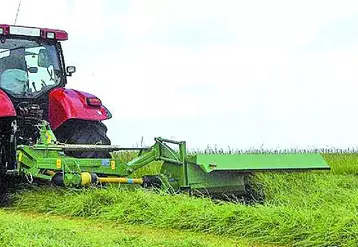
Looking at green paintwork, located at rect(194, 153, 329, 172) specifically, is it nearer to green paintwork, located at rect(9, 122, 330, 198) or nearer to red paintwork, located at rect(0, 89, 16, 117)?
green paintwork, located at rect(9, 122, 330, 198)

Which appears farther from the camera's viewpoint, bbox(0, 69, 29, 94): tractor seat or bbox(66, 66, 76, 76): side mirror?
bbox(66, 66, 76, 76): side mirror

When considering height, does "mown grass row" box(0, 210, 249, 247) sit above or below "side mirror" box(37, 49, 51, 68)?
below

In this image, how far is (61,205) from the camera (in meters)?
6.84

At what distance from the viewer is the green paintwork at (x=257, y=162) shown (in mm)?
7027

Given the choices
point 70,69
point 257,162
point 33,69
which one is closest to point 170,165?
point 257,162

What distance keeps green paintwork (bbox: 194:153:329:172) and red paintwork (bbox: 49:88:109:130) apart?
1.37 meters

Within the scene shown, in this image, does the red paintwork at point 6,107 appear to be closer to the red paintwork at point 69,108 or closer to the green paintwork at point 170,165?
the green paintwork at point 170,165

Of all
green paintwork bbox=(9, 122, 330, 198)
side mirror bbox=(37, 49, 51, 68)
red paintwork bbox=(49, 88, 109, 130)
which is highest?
side mirror bbox=(37, 49, 51, 68)

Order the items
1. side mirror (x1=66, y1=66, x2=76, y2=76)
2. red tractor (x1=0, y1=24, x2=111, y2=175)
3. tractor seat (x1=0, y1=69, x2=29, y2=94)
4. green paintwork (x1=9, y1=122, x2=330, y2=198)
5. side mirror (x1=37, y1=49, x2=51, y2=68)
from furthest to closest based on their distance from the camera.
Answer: side mirror (x1=66, y1=66, x2=76, y2=76) < side mirror (x1=37, y1=49, x2=51, y2=68) < tractor seat (x1=0, y1=69, x2=29, y2=94) < red tractor (x1=0, y1=24, x2=111, y2=175) < green paintwork (x1=9, y1=122, x2=330, y2=198)

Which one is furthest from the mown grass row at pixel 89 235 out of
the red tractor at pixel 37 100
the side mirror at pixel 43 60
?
the side mirror at pixel 43 60

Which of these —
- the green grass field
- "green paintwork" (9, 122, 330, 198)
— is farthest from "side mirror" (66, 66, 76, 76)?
the green grass field

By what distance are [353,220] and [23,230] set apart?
226 cm

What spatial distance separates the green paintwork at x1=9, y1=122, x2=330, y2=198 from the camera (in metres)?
6.85

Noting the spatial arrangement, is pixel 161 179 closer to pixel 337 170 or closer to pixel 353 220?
pixel 353 220
